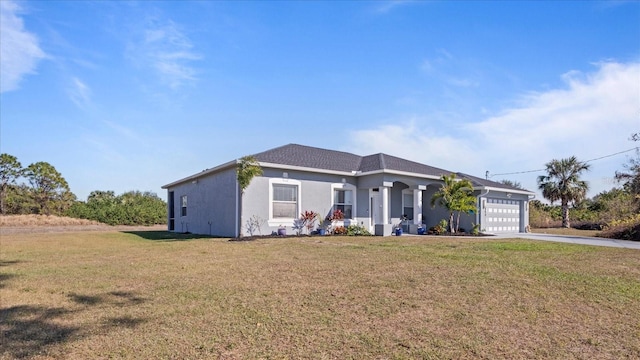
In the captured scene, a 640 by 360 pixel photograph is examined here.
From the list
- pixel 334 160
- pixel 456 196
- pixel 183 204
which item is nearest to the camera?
pixel 456 196

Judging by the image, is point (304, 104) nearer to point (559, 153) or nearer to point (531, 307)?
point (531, 307)

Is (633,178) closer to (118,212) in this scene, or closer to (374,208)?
(374,208)

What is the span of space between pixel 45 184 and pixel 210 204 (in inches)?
1080

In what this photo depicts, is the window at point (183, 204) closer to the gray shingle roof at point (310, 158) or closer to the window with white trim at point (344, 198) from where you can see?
the gray shingle roof at point (310, 158)

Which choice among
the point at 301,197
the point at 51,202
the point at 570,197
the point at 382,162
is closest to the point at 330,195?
the point at 301,197

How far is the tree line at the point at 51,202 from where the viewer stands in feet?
118

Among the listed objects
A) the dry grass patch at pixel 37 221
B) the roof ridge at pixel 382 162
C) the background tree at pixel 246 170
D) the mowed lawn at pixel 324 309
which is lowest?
the dry grass patch at pixel 37 221

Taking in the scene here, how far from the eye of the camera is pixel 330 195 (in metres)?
19.5

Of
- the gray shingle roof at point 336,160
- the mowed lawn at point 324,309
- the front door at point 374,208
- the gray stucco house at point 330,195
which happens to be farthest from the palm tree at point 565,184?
the mowed lawn at point 324,309

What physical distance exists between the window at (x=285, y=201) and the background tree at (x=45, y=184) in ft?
103

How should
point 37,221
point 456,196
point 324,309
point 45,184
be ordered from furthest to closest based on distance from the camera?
point 45,184 → point 37,221 → point 456,196 → point 324,309

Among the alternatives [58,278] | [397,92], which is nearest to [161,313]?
[58,278]

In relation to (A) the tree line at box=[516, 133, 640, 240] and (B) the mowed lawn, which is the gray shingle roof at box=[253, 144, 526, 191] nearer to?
(B) the mowed lawn

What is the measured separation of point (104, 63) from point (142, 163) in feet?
41.2
